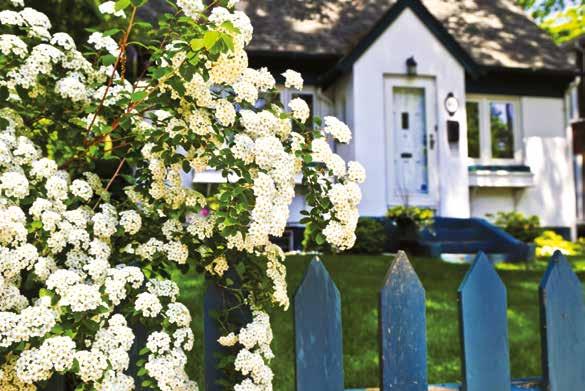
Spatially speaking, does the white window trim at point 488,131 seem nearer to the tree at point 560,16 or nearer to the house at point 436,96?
the house at point 436,96

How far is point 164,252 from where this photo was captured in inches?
77.0

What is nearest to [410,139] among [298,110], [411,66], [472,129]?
[411,66]

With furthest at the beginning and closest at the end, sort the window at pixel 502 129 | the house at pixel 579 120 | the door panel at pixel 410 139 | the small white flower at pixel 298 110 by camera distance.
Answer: the house at pixel 579 120 → the window at pixel 502 129 → the door panel at pixel 410 139 → the small white flower at pixel 298 110

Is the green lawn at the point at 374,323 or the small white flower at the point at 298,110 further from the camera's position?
the green lawn at the point at 374,323

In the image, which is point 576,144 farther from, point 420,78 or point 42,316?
point 42,316

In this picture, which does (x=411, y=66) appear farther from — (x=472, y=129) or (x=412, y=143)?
(x=472, y=129)

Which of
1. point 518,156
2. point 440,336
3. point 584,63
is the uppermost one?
point 584,63

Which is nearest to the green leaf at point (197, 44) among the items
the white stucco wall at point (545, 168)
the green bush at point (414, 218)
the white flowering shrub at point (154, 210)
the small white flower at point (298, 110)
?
the white flowering shrub at point (154, 210)

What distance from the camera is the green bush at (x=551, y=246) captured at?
11.2 meters

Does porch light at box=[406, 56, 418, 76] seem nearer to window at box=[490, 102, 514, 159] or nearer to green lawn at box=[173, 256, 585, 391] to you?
window at box=[490, 102, 514, 159]

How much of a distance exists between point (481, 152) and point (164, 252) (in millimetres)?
12578

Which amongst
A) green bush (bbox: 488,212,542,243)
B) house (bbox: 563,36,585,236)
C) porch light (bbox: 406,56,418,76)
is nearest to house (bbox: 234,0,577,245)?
porch light (bbox: 406,56,418,76)

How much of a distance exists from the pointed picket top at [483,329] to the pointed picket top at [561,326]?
0.17 meters

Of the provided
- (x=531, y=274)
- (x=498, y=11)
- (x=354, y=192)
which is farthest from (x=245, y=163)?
(x=498, y=11)
